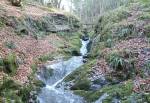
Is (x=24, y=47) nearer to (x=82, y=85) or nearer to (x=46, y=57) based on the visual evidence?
(x=46, y=57)

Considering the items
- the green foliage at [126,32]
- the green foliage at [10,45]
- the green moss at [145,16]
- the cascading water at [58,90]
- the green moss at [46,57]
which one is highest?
the green moss at [145,16]

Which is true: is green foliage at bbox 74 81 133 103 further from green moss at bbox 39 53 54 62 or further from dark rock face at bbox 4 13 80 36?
dark rock face at bbox 4 13 80 36

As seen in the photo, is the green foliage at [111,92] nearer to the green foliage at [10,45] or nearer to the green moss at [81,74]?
the green moss at [81,74]

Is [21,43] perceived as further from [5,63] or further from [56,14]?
[56,14]

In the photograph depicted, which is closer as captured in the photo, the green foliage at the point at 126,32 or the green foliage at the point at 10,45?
the green foliage at the point at 10,45

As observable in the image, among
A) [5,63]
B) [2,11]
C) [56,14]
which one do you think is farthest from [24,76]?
[56,14]

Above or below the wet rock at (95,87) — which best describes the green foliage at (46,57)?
above

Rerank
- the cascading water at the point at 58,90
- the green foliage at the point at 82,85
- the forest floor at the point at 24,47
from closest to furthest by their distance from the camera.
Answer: the cascading water at the point at 58,90
the green foliage at the point at 82,85
the forest floor at the point at 24,47

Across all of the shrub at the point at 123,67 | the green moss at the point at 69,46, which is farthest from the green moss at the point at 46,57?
the shrub at the point at 123,67

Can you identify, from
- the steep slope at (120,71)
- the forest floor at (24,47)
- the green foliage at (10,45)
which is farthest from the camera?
the green foliage at (10,45)

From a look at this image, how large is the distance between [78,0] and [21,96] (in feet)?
205

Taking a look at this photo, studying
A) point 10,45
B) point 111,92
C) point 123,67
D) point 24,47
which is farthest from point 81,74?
point 24,47

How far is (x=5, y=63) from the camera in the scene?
14.7 meters

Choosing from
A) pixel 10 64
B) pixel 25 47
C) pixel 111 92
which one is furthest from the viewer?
pixel 25 47
